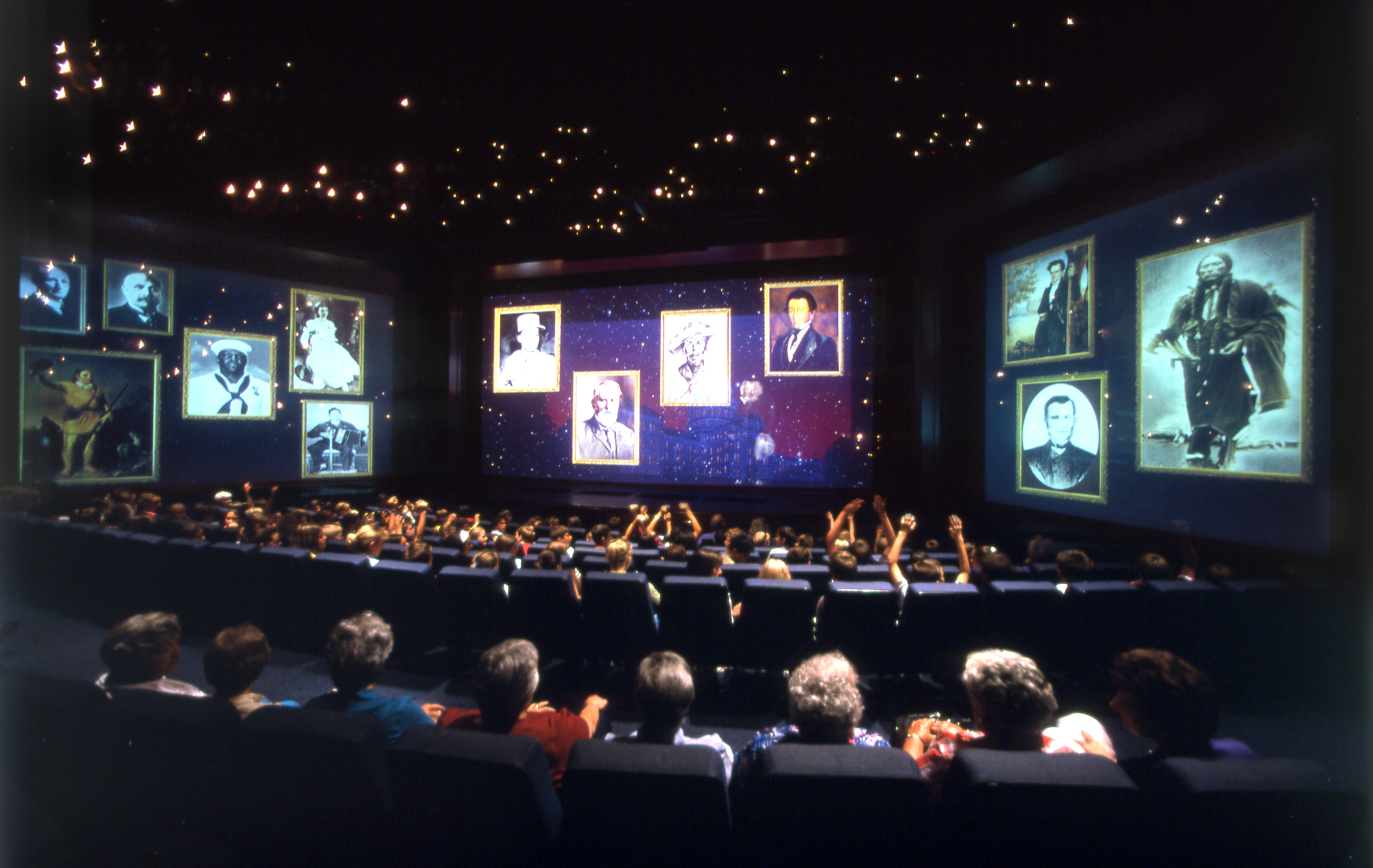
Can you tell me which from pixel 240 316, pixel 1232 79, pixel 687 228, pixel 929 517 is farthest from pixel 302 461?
pixel 1232 79

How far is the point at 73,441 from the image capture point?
27.3ft

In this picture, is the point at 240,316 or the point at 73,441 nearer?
the point at 73,441

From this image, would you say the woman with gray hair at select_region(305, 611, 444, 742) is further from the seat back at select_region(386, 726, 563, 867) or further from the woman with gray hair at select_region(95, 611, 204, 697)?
the seat back at select_region(386, 726, 563, 867)

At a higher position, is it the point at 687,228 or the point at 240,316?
the point at 687,228

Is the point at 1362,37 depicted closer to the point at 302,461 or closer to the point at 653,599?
the point at 653,599

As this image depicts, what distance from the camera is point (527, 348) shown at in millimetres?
11875

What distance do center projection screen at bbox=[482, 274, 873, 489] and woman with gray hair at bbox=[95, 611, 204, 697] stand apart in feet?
29.3

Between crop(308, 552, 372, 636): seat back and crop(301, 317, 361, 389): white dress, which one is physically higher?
crop(301, 317, 361, 389): white dress

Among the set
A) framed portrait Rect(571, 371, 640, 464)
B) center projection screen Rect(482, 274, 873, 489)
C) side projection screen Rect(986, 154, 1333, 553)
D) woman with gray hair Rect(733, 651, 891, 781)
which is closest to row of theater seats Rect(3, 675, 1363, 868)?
woman with gray hair Rect(733, 651, 891, 781)

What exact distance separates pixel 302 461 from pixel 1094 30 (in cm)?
1380

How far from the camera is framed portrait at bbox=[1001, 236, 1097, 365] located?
6547 mm

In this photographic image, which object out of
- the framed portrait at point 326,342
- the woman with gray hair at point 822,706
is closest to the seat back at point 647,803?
the woman with gray hair at point 822,706

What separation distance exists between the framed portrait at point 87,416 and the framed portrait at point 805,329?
11214 mm

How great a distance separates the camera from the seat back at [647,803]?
1.21 metres
